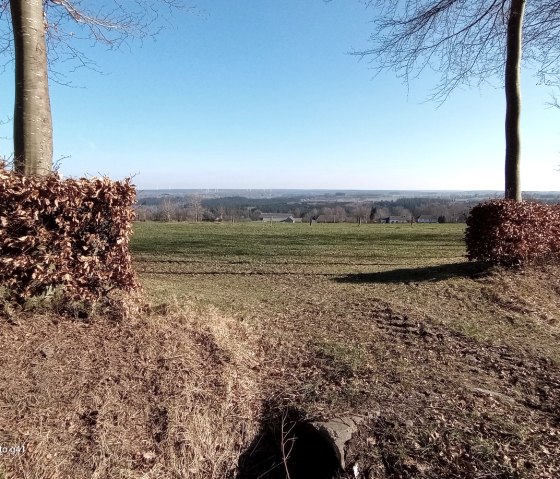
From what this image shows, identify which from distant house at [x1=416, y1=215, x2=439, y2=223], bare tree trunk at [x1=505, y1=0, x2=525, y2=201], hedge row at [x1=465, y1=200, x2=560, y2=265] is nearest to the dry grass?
hedge row at [x1=465, y1=200, x2=560, y2=265]

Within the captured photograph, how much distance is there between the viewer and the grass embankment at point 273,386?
119 inches

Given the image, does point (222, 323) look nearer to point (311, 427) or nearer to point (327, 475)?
point (311, 427)

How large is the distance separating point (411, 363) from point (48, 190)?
4.40m

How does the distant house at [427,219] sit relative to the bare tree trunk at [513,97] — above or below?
below

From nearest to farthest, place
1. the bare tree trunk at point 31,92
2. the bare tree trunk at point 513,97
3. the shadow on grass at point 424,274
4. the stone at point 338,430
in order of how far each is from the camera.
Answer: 1. the stone at point 338,430
2. the bare tree trunk at point 31,92
3. the shadow on grass at point 424,274
4. the bare tree trunk at point 513,97

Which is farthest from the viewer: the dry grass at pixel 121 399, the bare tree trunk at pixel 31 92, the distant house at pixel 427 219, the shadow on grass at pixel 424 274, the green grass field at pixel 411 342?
the distant house at pixel 427 219

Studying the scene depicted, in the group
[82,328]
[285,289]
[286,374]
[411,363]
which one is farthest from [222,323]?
[285,289]

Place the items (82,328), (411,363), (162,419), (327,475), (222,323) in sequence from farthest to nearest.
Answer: (222,323), (411,363), (82,328), (162,419), (327,475)

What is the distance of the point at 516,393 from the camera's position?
3.99m

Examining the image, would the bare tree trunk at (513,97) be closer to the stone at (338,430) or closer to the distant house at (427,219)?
the stone at (338,430)

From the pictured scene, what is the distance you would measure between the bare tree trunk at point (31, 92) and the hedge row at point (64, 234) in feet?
2.89

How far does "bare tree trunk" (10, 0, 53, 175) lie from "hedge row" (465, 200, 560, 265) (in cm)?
896

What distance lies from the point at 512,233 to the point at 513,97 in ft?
11.7

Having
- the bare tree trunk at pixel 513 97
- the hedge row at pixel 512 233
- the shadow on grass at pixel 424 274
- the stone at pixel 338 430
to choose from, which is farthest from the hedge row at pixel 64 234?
the bare tree trunk at pixel 513 97
